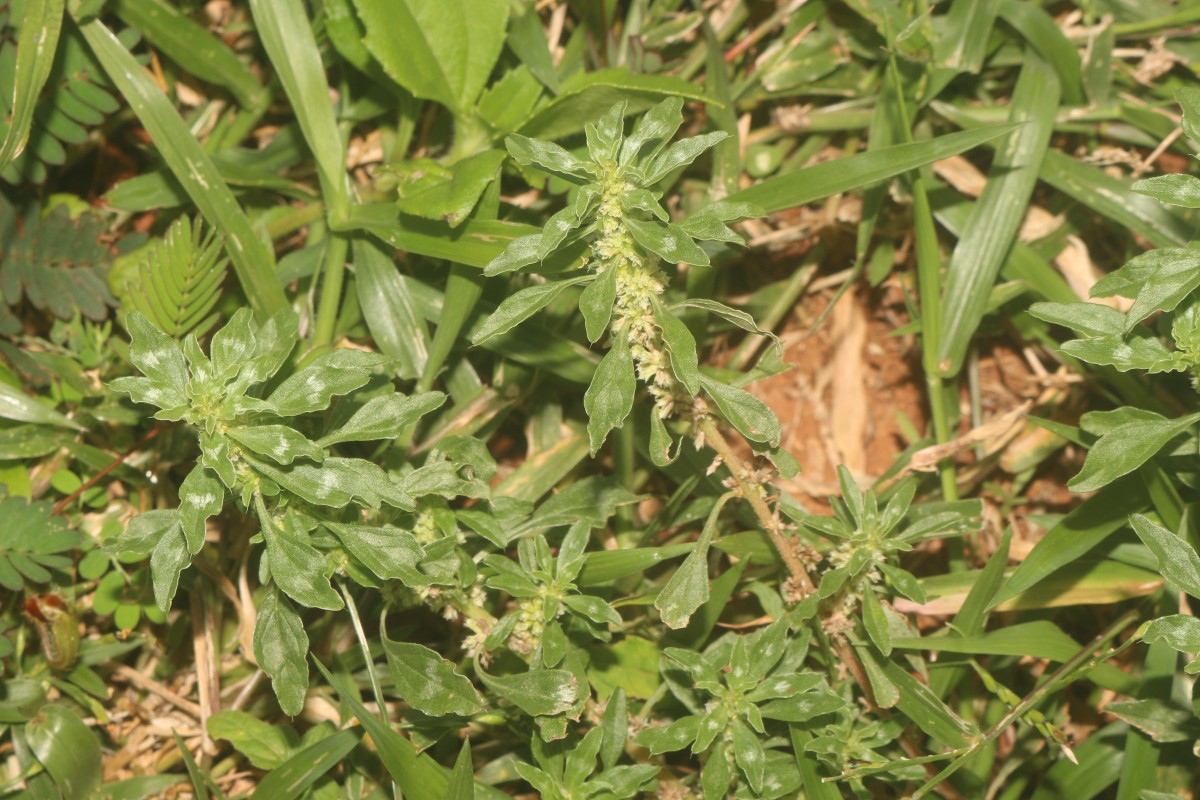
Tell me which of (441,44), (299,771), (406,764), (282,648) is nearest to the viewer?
(282,648)

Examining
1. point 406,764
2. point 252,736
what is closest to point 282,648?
point 406,764

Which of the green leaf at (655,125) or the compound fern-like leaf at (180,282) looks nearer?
the green leaf at (655,125)

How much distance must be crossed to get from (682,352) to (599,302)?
0.19 m

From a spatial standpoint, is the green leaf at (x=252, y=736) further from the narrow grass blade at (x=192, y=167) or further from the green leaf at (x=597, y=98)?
the green leaf at (x=597, y=98)

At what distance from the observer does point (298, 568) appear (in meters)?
2.12

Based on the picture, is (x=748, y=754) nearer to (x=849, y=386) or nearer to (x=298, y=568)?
(x=298, y=568)

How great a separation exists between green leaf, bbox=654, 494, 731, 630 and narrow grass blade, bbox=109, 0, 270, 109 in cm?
191

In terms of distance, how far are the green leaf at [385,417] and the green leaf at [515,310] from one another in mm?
214

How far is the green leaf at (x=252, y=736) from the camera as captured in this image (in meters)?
2.73

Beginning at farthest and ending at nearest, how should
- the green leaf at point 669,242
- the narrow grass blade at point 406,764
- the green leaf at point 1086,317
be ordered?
the narrow grass blade at point 406,764, the green leaf at point 1086,317, the green leaf at point 669,242

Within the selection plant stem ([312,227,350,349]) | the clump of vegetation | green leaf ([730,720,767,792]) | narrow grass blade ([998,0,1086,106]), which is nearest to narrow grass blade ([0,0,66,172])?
the clump of vegetation

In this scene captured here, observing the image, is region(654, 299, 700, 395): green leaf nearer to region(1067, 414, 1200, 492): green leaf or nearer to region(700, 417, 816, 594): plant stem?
region(700, 417, 816, 594): plant stem

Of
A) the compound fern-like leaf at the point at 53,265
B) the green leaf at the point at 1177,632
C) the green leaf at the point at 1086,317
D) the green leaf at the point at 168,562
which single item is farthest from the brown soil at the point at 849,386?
the compound fern-like leaf at the point at 53,265

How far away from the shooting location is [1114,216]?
2984 mm
